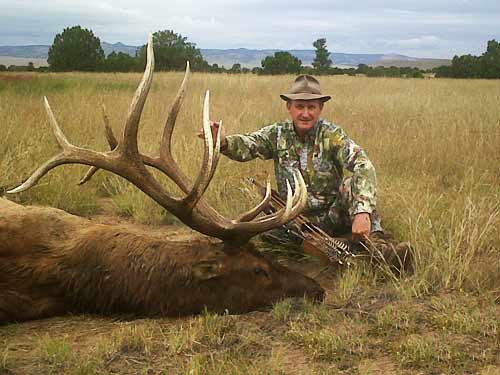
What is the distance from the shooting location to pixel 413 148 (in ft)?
24.3

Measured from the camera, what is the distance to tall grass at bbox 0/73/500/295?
13.8 ft

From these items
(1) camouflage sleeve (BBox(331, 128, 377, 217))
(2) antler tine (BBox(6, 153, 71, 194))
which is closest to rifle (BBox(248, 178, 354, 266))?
(1) camouflage sleeve (BBox(331, 128, 377, 217))

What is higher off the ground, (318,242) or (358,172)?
(358,172)

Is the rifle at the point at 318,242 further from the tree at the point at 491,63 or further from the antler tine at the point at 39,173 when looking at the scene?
the tree at the point at 491,63

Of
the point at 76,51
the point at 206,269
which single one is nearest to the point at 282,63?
the point at 76,51

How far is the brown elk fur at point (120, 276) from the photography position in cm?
349

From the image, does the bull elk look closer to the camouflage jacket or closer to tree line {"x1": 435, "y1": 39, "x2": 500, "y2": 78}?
the camouflage jacket

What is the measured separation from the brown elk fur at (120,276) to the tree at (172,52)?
3773 centimetres

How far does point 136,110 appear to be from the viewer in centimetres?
330

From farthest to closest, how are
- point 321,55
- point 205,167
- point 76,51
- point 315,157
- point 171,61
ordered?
point 321,55 < point 171,61 < point 76,51 < point 315,157 < point 205,167

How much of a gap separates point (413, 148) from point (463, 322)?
4356mm

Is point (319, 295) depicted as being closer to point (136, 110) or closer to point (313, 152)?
point (313, 152)

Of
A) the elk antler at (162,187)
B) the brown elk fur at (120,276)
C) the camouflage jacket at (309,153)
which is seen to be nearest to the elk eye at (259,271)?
the brown elk fur at (120,276)

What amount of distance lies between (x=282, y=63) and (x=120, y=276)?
41.8m
